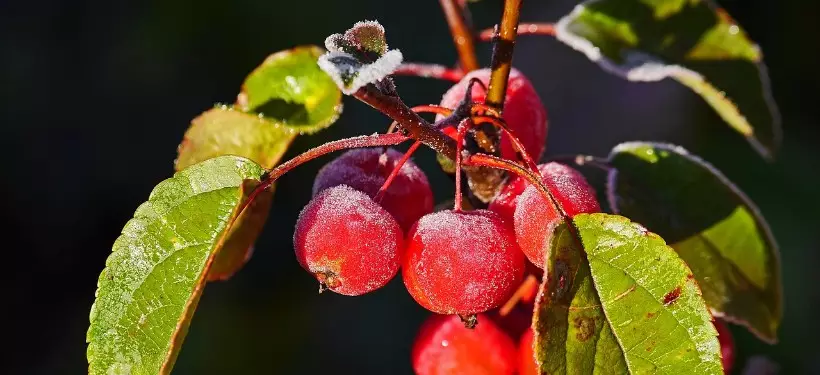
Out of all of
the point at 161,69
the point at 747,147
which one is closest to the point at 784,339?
the point at 747,147

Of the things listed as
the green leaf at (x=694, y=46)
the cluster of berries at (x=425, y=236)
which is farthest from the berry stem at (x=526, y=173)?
the green leaf at (x=694, y=46)

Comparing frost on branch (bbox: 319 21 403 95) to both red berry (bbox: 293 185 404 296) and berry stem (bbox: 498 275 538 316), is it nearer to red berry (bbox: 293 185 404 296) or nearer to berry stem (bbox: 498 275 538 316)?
red berry (bbox: 293 185 404 296)

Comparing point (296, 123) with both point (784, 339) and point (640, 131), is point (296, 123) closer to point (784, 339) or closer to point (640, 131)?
point (784, 339)

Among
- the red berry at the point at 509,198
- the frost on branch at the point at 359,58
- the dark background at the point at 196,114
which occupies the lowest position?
the dark background at the point at 196,114

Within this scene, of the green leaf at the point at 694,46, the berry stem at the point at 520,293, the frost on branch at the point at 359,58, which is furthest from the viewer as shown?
the green leaf at the point at 694,46

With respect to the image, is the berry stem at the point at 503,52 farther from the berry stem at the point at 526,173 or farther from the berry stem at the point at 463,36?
the berry stem at the point at 463,36

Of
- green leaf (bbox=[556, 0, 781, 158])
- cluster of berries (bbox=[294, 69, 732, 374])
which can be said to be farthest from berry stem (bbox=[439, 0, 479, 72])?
cluster of berries (bbox=[294, 69, 732, 374])
